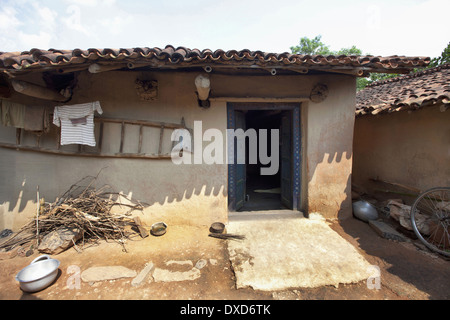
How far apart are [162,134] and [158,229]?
208 cm

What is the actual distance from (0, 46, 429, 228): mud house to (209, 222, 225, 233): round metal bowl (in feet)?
0.67

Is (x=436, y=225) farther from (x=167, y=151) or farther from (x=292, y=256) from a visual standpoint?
(x=167, y=151)

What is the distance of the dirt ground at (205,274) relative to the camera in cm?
254

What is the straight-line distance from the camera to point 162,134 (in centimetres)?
428

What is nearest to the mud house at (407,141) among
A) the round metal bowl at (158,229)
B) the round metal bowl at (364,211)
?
the round metal bowl at (364,211)

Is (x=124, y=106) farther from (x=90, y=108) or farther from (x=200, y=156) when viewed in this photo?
(x=200, y=156)

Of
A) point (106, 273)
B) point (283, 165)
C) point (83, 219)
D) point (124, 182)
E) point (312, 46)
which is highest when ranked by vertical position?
point (312, 46)

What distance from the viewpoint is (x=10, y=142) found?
417 cm

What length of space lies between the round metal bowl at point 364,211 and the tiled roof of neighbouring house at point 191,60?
2.99 m

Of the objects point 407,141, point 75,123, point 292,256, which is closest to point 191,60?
point 75,123

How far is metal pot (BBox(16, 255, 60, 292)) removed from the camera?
256 cm

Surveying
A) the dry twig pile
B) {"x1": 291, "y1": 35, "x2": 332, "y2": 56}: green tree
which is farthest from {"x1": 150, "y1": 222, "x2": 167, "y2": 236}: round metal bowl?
{"x1": 291, "y1": 35, "x2": 332, "y2": 56}: green tree

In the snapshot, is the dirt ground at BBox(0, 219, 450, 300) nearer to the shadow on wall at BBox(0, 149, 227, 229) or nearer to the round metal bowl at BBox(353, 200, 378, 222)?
the round metal bowl at BBox(353, 200, 378, 222)

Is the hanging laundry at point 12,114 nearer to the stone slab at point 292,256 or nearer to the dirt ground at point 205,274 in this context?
the dirt ground at point 205,274
